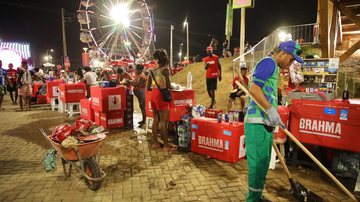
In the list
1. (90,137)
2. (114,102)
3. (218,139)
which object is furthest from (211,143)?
(114,102)

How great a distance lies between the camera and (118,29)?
25250 mm

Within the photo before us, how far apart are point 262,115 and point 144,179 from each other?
230 cm

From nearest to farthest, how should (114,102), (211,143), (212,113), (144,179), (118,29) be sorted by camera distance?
(144,179) < (211,143) < (212,113) < (114,102) < (118,29)

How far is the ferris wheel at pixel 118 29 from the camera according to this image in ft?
74.0

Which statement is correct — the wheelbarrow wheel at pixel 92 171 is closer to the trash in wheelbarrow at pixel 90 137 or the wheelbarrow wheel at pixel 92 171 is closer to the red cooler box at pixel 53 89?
the trash in wheelbarrow at pixel 90 137

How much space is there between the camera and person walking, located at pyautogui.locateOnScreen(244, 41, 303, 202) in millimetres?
2811

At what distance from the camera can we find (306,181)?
4.07 m

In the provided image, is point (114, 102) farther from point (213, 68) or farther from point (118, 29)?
point (118, 29)

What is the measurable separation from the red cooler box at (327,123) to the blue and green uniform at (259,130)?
154 centimetres

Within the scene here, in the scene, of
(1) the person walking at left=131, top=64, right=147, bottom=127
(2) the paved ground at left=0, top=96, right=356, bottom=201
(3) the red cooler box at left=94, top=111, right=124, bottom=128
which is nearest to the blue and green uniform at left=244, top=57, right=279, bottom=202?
(2) the paved ground at left=0, top=96, right=356, bottom=201

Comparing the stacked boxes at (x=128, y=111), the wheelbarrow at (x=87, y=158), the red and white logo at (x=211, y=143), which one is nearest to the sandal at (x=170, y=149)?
the red and white logo at (x=211, y=143)

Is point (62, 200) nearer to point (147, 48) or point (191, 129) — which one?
point (191, 129)

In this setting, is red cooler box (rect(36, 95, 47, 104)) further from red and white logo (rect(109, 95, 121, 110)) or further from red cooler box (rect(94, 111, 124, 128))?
red and white logo (rect(109, 95, 121, 110))

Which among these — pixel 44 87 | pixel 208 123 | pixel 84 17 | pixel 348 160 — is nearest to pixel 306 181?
pixel 348 160
